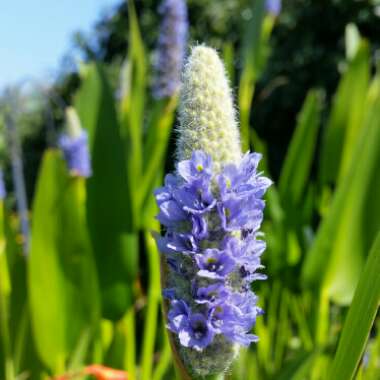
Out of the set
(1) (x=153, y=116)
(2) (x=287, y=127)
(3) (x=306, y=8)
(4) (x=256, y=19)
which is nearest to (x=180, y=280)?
(1) (x=153, y=116)

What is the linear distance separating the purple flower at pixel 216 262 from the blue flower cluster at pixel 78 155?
0.88 meters

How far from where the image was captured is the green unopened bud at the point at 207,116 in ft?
1.55

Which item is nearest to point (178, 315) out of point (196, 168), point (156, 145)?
point (196, 168)

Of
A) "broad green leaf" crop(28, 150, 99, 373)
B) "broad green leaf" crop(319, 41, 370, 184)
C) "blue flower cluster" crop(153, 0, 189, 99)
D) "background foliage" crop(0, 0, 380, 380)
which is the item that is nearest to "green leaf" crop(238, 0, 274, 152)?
"background foliage" crop(0, 0, 380, 380)

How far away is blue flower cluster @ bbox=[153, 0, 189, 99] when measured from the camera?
1.80 metres

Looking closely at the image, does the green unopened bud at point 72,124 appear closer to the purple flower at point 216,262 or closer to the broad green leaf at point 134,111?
the broad green leaf at point 134,111

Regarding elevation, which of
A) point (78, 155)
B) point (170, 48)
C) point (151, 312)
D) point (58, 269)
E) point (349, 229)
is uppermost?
point (170, 48)

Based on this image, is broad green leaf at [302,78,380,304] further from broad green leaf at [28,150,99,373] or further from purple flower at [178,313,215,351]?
purple flower at [178,313,215,351]

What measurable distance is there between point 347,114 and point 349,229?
52 centimetres

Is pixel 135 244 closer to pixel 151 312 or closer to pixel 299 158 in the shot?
pixel 151 312

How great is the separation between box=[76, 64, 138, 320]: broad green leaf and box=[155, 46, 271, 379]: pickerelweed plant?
0.69m

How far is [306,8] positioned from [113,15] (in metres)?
2.43

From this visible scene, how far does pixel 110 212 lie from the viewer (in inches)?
46.4

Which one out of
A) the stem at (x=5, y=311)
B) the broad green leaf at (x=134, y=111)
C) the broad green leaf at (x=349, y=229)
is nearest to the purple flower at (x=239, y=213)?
the broad green leaf at (x=349, y=229)
